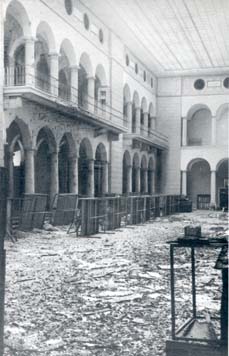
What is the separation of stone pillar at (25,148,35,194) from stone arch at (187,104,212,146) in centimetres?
1448

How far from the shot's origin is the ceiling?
45.9ft

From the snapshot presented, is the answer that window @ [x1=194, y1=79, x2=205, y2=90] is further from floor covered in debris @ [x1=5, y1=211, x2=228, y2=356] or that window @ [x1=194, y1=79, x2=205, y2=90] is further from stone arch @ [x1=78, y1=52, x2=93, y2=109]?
floor covered in debris @ [x1=5, y1=211, x2=228, y2=356]

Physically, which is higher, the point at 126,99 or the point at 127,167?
the point at 126,99

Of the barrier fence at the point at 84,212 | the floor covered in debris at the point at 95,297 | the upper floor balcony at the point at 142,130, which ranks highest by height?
the upper floor balcony at the point at 142,130

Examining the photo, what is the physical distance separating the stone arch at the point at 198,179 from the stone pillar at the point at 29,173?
14870 millimetres

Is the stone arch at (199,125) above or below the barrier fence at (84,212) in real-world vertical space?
above

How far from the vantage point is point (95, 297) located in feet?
18.0

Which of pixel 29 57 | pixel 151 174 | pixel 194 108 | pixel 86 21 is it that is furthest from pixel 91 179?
pixel 194 108

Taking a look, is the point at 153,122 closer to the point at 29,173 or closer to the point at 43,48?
the point at 43,48

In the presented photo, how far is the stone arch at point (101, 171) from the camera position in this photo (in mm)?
20641

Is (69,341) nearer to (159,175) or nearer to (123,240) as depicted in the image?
(123,240)

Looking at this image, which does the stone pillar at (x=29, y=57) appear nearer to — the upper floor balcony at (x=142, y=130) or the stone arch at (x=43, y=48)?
the stone arch at (x=43, y=48)

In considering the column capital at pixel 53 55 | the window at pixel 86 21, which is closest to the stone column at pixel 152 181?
the window at pixel 86 21

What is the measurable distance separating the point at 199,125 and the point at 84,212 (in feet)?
58.7
